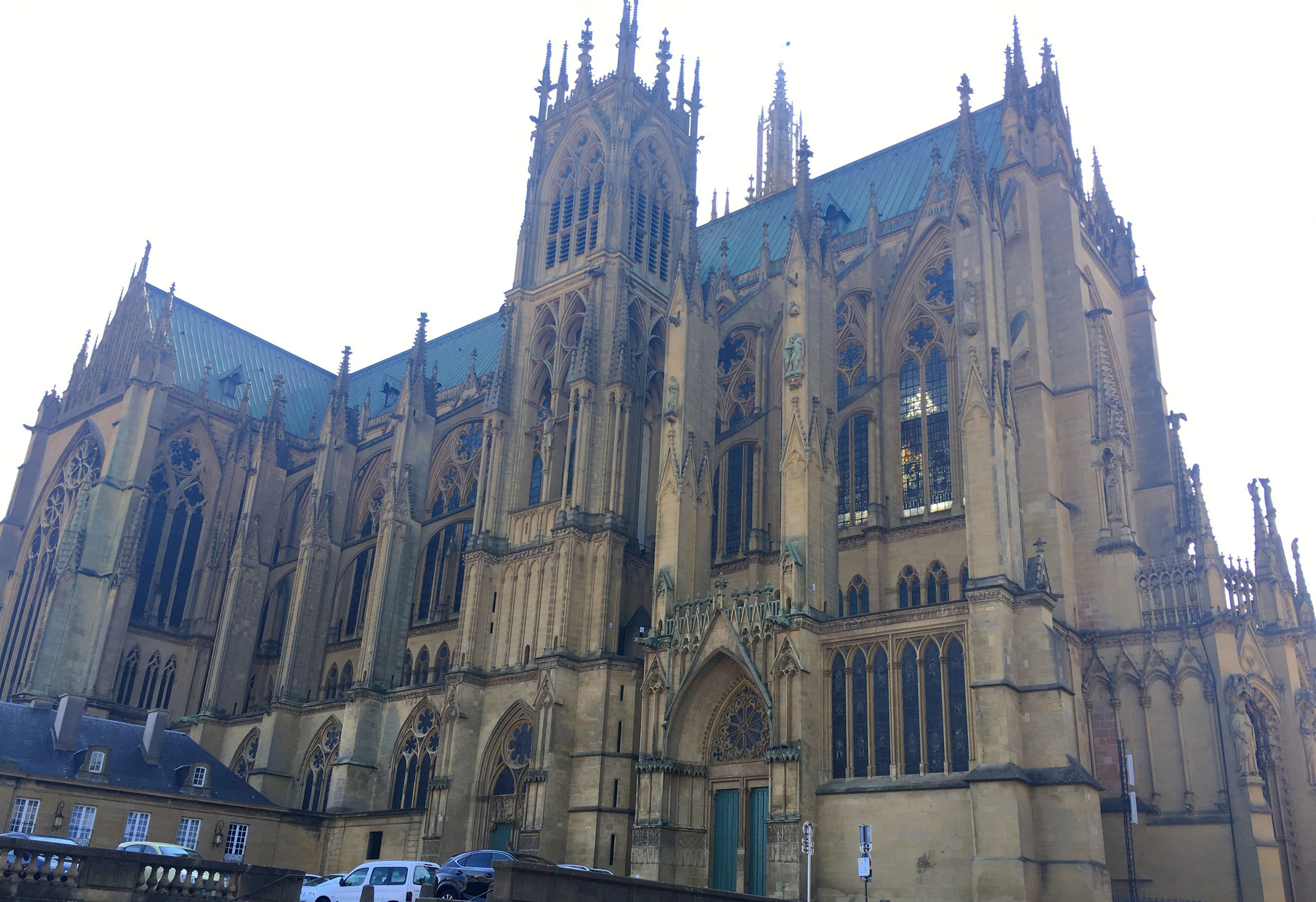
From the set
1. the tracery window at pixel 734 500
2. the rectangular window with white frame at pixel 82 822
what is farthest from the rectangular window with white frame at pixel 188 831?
the tracery window at pixel 734 500

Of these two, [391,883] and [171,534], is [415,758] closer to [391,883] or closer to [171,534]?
[391,883]

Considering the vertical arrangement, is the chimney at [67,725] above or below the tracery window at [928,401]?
below

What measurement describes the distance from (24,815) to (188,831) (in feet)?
20.1

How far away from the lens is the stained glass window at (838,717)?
31.7m

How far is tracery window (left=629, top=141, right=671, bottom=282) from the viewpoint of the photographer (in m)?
46.5

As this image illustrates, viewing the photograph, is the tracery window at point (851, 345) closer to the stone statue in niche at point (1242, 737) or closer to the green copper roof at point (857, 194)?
the green copper roof at point (857, 194)

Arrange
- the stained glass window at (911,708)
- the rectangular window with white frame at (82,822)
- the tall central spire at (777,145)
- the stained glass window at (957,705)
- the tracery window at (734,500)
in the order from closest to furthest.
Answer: the stained glass window at (957,705) → the stained glass window at (911,708) → the rectangular window with white frame at (82,822) → the tracery window at (734,500) → the tall central spire at (777,145)

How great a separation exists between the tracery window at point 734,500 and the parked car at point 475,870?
1490 cm

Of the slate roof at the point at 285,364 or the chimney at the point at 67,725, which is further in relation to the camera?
the slate roof at the point at 285,364

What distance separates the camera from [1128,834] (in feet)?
96.5

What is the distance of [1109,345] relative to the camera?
129ft

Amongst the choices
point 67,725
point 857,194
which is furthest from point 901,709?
point 67,725

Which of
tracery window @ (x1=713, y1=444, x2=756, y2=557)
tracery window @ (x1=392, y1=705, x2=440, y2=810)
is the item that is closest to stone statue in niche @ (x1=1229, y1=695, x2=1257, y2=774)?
tracery window @ (x1=713, y1=444, x2=756, y2=557)

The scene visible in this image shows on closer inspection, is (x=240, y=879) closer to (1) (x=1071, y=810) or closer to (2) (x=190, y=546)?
(1) (x=1071, y=810)
